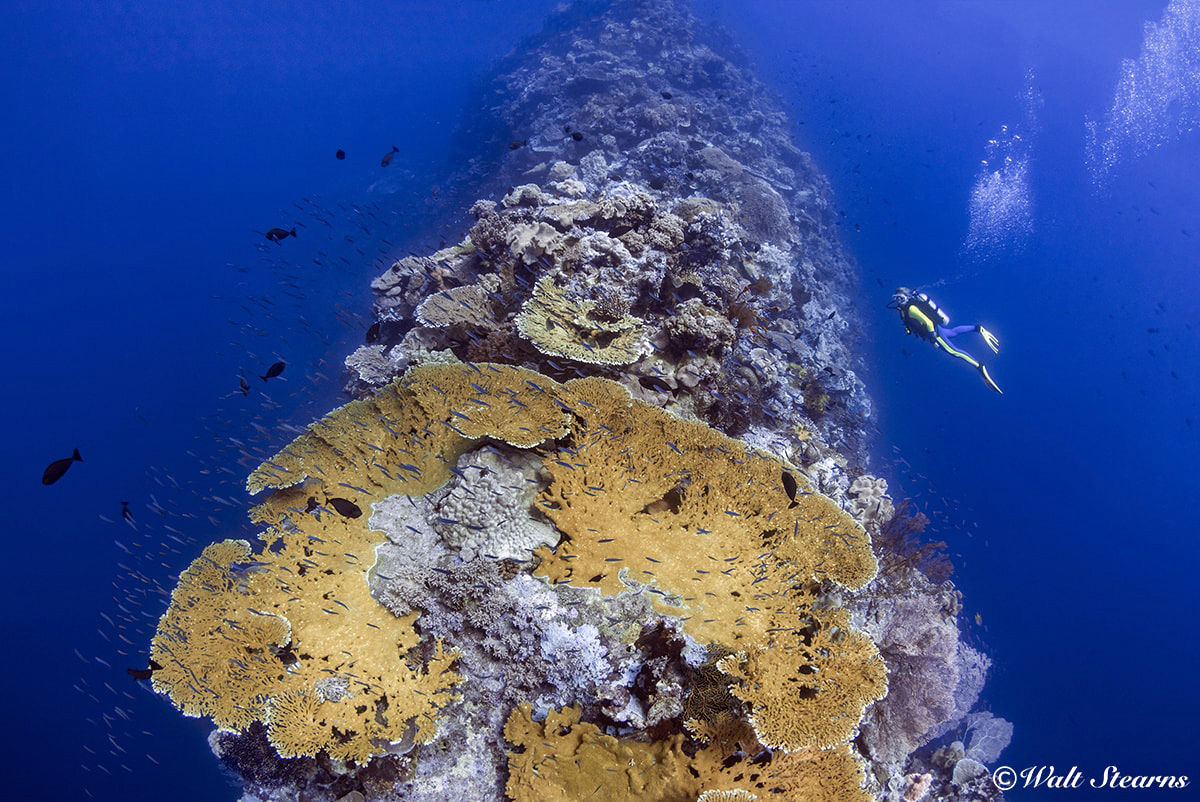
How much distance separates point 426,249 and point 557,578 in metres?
17.6

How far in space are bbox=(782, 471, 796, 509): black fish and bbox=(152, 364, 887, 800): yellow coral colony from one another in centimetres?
9

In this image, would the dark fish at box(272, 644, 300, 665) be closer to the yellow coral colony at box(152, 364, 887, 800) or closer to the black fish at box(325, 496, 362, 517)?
the yellow coral colony at box(152, 364, 887, 800)

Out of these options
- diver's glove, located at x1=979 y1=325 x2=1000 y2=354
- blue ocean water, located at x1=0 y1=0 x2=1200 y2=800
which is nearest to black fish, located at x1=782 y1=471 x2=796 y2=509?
diver's glove, located at x1=979 y1=325 x2=1000 y2=354

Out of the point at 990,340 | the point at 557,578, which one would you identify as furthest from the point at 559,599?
the point at 990,340

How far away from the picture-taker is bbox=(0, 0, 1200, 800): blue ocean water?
24.3 m

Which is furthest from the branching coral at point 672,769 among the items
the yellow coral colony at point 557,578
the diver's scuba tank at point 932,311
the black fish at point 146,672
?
the diver's scuba tank at point 932,311

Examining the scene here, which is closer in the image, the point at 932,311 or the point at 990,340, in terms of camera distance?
the point at 932,311

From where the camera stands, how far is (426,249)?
19391 mm

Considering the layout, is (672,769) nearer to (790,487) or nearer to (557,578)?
(557,578)

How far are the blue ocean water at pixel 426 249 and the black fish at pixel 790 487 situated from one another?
21.3ft

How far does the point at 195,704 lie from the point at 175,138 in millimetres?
77768

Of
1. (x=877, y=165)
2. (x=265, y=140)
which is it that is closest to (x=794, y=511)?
(x=877, y=165)

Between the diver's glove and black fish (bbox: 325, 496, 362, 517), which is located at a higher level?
the diver's glove

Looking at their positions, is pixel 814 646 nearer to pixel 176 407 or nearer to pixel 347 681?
pixel 347 681
